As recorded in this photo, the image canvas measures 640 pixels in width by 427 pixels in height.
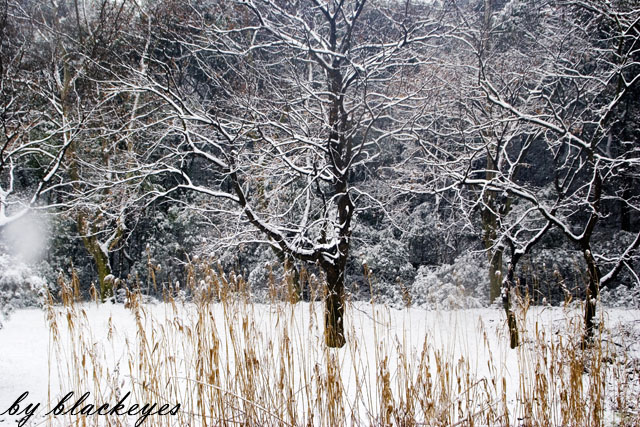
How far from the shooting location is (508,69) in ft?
20.1

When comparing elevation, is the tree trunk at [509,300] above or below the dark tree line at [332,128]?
below

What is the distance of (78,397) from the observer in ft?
6.55

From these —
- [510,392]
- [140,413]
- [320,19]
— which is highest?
[320,19]

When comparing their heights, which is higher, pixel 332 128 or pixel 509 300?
pixel 332 128

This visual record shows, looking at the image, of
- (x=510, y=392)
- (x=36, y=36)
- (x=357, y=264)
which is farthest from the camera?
(x=357, y=264)

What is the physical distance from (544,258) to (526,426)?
642 cm

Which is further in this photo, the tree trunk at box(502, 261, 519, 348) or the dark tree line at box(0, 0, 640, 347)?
the dark tree line at box(0, 0, 640, 347)

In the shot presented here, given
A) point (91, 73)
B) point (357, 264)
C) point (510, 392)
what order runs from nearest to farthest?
point (510, 392) → point (91, 73) → point (357, 264)

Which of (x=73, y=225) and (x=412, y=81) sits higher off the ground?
(x=412, y=81)

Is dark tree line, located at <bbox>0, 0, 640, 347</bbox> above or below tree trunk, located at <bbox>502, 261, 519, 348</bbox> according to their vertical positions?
above

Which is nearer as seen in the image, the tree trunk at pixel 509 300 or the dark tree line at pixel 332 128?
the tree trunk at pixel 509 300

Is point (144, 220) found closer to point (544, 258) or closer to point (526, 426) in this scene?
point (544, 258)

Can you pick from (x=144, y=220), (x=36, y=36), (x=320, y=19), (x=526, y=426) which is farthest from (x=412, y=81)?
(x=36, y=36)

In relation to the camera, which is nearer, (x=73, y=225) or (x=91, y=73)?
(x=91, y=73)
